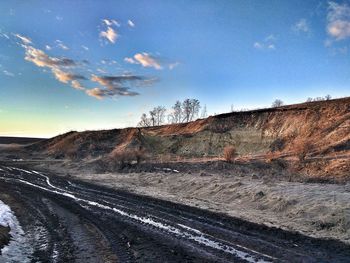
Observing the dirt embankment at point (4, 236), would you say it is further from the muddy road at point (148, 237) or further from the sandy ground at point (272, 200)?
the sandy ground at point (272, 200)

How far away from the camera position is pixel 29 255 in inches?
399

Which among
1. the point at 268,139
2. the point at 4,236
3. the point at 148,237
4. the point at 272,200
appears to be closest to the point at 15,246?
the point at 4,236

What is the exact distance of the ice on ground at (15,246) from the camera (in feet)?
32.3

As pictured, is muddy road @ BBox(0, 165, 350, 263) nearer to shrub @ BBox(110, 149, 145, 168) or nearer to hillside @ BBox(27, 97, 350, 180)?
hillside @ BBox(27, 97, 350, 180)

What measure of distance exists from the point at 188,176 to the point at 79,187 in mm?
7979

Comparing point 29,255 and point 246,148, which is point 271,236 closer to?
point 29,255

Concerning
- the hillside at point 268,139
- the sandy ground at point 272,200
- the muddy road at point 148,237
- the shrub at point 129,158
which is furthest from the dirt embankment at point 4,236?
the shrub at point 129,158

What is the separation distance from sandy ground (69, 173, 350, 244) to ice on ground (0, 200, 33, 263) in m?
8.34

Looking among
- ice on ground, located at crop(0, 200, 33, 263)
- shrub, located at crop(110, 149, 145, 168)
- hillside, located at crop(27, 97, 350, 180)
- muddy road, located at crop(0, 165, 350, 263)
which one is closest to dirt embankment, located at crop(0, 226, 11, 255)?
ice on ground, located at crop(0, 200, 33, 263)

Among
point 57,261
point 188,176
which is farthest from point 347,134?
point 57,261

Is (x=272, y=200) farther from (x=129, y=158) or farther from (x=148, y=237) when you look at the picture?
(x=129, y=158)

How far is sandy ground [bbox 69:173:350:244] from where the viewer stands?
542 inches

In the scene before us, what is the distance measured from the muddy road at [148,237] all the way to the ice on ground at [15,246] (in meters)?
A: 0.06

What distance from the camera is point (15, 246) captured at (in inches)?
434
